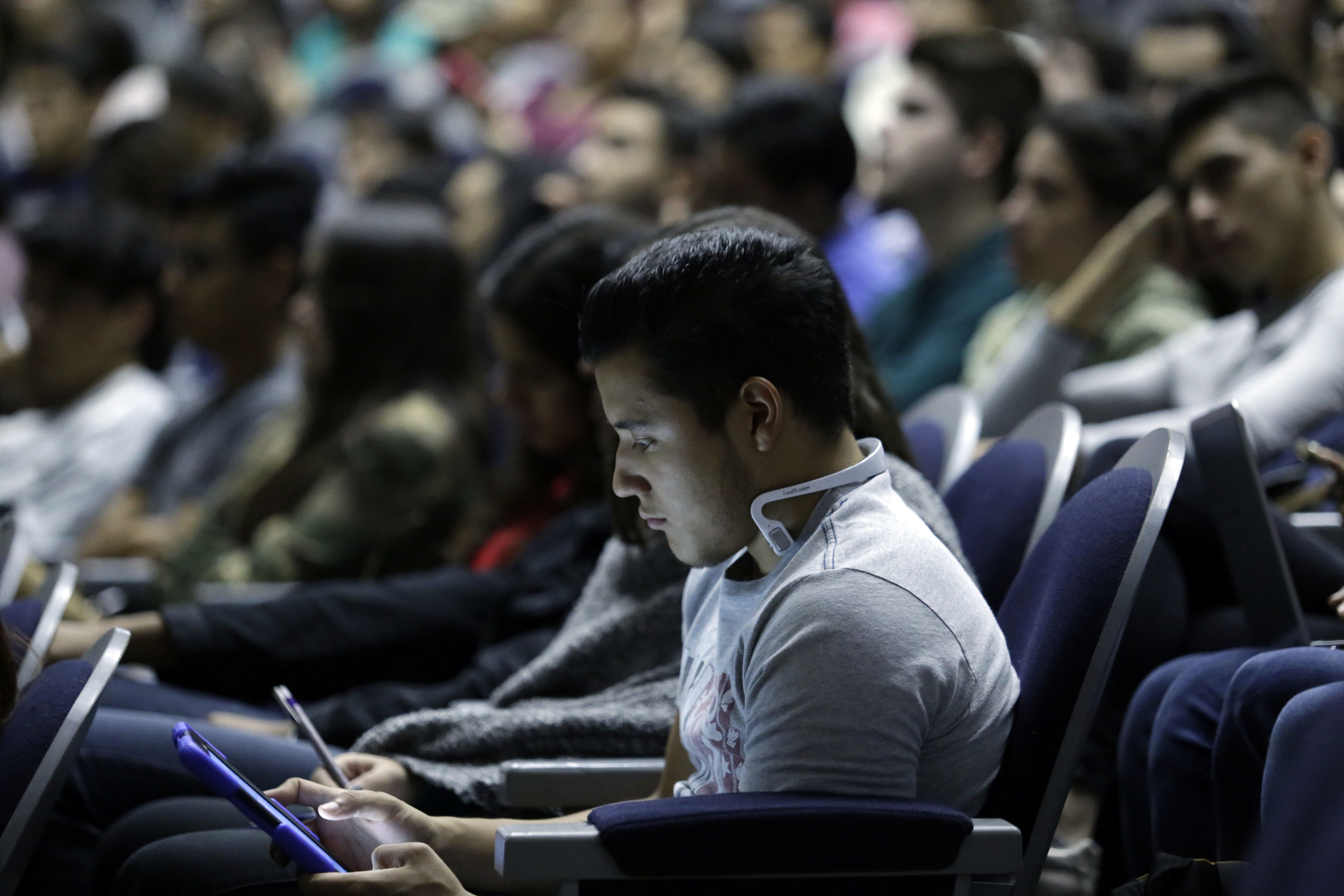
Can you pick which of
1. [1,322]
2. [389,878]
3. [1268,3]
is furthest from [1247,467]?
[1,322]

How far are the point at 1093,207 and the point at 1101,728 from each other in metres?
1.38

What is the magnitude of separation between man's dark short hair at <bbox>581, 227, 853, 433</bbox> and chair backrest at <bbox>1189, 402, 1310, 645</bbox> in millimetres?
536

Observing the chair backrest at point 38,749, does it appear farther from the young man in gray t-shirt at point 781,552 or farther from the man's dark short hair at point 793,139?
the man's dark short hair at point 793,139

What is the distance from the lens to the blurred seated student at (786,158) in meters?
3.56

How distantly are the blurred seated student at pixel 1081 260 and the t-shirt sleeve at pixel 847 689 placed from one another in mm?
1529

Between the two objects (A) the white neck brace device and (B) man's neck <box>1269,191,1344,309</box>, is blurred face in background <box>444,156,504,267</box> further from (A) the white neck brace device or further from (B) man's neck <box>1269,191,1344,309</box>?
(A) the white neck brace device

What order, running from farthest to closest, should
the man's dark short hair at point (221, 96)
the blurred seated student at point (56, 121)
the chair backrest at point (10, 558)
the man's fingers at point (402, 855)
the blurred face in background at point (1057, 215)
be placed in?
the blurred seated student at point (56, 121) → the man's dark short hair at point (221, 96) → the blurred face in background at point (1057, 215) → the chair backrest at point (10, 558) → the man's fingers at point (402, 855)

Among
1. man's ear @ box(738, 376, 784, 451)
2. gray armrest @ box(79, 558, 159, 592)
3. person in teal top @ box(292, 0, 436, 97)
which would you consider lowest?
gray armrest @ box(79, 558, 159, 592)

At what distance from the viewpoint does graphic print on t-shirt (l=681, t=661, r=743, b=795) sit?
1.33 m

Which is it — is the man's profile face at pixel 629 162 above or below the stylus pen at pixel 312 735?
above

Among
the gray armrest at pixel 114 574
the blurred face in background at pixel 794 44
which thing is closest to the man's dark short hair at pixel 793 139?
the gray armrest at pixel 114 574

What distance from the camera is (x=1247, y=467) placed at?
1610 millimetres

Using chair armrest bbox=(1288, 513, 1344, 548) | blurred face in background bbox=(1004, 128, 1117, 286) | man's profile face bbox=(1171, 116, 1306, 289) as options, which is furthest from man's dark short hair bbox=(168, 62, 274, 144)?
chair armrest bbox=(1288, 513, 1344, 548)

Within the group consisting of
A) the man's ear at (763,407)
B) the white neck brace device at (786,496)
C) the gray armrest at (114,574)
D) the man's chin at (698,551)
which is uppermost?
the man's ear at (763,407)
